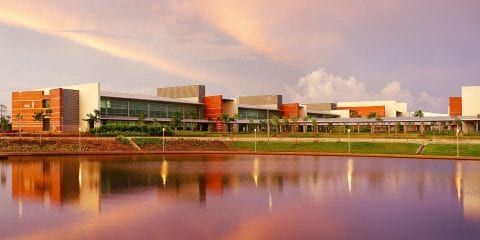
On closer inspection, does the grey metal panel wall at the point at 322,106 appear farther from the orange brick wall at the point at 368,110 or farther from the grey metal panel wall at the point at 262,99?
the grey metal panel wall at the point at 262,99

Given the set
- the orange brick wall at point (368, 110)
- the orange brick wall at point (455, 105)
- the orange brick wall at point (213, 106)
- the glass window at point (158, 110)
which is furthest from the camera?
the orange brick wall at point (368, 110)

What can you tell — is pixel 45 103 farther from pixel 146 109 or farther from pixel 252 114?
pixel 252 114

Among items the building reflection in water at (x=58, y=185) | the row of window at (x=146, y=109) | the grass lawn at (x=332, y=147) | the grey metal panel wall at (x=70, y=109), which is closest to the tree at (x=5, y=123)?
the grey metal panel wall at (x=70, y=109)

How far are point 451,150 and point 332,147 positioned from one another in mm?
14007

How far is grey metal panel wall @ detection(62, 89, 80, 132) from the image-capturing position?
246 ft

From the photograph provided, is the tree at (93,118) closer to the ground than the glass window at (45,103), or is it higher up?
closer to the ground

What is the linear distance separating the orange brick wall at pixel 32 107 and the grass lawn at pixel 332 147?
33.0 m

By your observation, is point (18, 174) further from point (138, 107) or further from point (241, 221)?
point (138, 107)

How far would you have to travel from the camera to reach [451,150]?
162 feet

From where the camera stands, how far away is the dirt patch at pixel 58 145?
173 feet

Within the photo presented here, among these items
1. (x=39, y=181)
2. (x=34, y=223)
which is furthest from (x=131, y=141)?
(x=34, y=223)

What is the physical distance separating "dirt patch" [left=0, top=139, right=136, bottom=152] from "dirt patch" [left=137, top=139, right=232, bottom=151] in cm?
274

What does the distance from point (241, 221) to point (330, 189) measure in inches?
350

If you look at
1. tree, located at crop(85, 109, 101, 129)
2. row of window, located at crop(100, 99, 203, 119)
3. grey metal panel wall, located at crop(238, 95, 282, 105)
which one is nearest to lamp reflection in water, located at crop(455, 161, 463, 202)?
tree, located at crop(85, 109, 101, 129)
